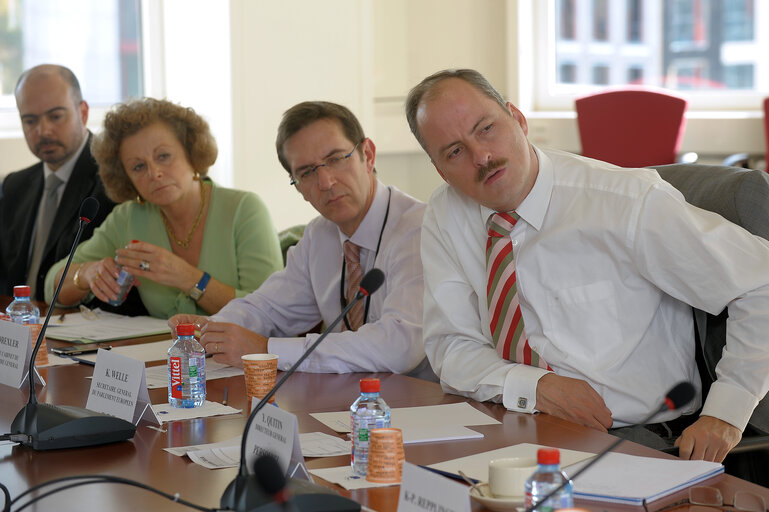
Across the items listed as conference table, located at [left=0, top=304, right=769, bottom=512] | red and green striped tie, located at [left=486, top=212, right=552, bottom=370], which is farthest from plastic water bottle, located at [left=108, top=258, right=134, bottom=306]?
red and green striped tie, located at [left=486, top=212, right=552, bottom=370]

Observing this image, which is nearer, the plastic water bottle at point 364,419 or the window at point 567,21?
the plastic water bottle at point 364,419

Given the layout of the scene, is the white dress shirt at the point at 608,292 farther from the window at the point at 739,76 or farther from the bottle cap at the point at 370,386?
the window at the point at 739,76

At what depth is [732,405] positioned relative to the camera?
1690mm

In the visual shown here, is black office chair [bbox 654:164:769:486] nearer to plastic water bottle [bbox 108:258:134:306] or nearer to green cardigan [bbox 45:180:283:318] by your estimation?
green cardigan [bbox 45:180:283:318]

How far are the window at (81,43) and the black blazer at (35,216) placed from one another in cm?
152

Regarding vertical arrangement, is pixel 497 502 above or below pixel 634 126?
below

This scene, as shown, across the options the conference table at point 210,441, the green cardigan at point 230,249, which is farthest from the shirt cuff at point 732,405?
the green cardigan at point 230,249

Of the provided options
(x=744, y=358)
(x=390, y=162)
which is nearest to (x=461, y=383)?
(x=744, y=358)

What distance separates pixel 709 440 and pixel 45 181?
2899 mm

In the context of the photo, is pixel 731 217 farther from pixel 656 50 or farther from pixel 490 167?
pixel 656 50

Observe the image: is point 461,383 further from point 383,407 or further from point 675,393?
point 675,393

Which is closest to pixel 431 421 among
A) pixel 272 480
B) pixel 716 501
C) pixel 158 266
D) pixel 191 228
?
pixel 716 501

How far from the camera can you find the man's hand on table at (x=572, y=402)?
1717mm

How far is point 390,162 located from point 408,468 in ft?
15.5
